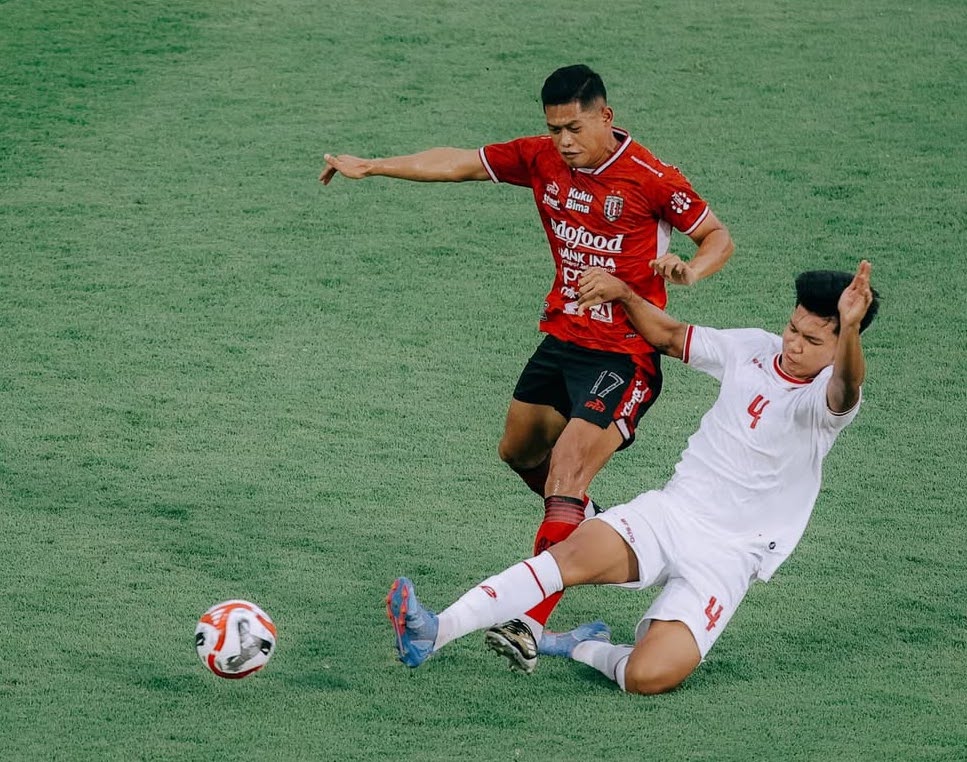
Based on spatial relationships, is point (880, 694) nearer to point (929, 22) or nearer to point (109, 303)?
point (109, 303)

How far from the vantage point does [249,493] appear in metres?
6.61

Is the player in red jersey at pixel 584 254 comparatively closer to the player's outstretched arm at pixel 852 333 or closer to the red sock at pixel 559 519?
the red sock at pixel 559 519

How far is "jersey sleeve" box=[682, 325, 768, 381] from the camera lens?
553 centimetres

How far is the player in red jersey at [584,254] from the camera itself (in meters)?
5.62

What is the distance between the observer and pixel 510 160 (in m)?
6.06

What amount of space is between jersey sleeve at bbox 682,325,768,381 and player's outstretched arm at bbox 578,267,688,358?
4cm

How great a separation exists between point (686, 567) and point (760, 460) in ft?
1.48

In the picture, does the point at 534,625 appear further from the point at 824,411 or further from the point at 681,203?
the point at 681,203

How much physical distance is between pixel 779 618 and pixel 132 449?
2990 mm

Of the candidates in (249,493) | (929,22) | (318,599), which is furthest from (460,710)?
(929,22)

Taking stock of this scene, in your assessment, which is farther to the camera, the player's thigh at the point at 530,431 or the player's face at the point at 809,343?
the player's thigh at the point at 530,431

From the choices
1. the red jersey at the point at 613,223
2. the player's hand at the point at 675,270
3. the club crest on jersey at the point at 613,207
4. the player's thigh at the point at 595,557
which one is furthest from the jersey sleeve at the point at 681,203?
the player's thigh at the point at 595,557

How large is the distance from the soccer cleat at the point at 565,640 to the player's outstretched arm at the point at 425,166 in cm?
185

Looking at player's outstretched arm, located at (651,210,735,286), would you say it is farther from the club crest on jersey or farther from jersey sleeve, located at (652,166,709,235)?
the club crest on jersey
